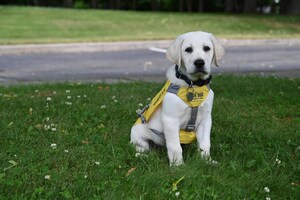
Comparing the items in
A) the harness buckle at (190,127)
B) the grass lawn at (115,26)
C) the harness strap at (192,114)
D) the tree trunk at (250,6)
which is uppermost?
the harness strap at (192,114)

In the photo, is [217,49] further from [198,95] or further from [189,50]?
[198,95]

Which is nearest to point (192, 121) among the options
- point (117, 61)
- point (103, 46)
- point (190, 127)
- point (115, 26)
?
point (190, 127)

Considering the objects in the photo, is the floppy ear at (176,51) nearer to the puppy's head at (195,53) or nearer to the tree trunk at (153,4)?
the puppy's head at (195,53)

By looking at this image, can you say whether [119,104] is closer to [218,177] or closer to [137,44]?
[218,177]

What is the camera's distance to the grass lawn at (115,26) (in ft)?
54.0

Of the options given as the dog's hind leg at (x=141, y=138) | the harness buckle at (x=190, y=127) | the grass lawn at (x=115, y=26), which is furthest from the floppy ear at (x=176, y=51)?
the grass lawn at (x=115, y=26)

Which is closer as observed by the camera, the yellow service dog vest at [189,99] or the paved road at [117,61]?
the yellow service dog vest at [189,99]

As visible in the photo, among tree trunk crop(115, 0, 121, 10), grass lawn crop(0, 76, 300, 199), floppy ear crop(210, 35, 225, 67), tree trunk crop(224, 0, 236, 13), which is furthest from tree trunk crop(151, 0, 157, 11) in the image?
floppy ear crop(210, 35, 225, 67)

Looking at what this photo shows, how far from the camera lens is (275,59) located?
40.5 feet

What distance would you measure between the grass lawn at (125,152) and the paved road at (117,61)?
3.08m

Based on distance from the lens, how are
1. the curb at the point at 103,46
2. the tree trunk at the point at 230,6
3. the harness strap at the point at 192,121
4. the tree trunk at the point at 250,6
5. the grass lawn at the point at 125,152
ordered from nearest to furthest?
the grass lawn at the point at 125,152 < the harness strap at the point at 192,121 < the curb at the point at 103,46 < the tree trunk at the point at 250,6 < the tree trunk at the point at 230,6

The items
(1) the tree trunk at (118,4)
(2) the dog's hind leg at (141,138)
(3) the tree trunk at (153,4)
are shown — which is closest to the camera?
(2) the dog's hind leg at (141,138)

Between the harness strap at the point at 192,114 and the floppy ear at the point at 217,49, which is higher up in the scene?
the floppy ear at the point at 217,49

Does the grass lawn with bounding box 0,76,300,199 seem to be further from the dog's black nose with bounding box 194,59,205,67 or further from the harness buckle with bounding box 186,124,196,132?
the dog's black nose with bounding box 194,59,205,67
